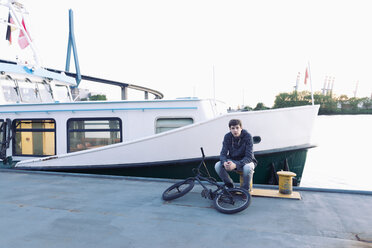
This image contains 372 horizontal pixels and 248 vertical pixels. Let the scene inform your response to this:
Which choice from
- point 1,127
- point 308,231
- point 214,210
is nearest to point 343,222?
point 308,231

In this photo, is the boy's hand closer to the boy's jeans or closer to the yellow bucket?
the boy's jeans

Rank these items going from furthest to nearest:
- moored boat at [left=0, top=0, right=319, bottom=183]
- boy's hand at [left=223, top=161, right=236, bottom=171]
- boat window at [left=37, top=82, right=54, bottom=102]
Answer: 1. boat window at [left=37, top=82, right=54, bottom=102]
2. moored boat at [left=0, top=0, right=319, bottom=183]
3. boy's hand at [left=223, top=161, right=236, bottom=171]

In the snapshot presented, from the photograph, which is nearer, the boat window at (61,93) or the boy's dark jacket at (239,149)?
the boy's dark jacket at (239,149)

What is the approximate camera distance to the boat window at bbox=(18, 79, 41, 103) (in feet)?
28.6

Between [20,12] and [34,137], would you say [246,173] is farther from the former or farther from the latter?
[20,12]

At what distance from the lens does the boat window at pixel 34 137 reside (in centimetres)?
755

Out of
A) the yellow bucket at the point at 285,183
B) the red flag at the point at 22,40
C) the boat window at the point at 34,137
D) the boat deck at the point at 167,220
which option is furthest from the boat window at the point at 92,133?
the red flag at the point at 22,40

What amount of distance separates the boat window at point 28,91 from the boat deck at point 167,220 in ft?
15.2

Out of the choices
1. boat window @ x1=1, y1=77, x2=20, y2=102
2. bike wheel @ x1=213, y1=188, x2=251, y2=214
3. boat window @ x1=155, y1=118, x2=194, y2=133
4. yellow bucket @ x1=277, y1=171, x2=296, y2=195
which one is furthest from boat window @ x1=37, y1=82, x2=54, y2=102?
yellow bucket @ x1=277, y1=171, x2=296, y2=195

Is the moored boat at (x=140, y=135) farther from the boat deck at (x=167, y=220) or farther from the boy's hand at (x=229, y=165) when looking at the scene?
the boy's hand at (x=229, y=165)

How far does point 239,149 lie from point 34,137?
19.7 feet

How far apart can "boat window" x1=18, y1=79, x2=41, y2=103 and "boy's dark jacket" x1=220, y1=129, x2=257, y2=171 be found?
7.11m

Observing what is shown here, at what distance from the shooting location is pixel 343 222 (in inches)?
134

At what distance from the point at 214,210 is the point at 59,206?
225cm
